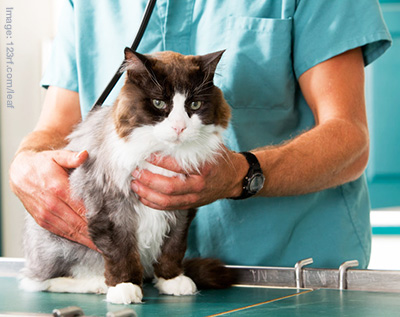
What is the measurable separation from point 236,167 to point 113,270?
38 cm

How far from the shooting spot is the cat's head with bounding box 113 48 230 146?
44.9 inches

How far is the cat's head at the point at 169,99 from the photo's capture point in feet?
3.75

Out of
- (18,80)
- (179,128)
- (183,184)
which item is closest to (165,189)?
(183,184)

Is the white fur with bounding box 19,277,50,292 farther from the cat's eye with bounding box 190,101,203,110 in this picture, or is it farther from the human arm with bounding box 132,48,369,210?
the cat's eye with bounding box 190,101,203,110

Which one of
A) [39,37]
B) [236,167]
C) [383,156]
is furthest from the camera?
[39,37]

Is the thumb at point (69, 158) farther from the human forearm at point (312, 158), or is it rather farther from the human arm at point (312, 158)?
the human forearm at point (312, 158)

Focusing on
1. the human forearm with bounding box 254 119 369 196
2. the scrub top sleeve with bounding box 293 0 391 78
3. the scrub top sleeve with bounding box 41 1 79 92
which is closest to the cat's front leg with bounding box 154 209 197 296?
the human forearm with bounding box 254 119 369 196

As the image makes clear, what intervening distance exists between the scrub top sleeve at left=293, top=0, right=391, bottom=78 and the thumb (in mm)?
736

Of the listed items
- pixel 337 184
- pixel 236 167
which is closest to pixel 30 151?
pixel 236 167

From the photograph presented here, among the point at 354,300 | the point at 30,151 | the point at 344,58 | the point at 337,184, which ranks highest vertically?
the point at 344,58

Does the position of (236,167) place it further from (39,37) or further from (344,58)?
(39,37)

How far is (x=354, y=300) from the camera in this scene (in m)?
1.14

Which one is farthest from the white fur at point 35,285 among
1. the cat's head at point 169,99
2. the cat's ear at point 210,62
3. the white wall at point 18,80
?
the white wall at point 18,80

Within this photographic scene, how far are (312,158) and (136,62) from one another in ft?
Result: 1.93
